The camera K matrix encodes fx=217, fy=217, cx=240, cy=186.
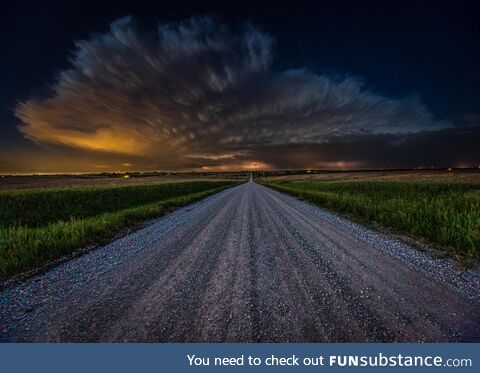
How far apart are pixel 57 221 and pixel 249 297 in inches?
436

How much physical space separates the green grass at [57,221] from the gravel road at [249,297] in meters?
1.13

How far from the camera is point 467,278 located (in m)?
3.96

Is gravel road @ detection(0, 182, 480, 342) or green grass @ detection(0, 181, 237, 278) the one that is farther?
green grass @ detection(0, 181, 237, 278)

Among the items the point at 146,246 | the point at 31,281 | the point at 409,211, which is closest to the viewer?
the point at 31,281

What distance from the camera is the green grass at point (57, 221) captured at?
543 centimetres

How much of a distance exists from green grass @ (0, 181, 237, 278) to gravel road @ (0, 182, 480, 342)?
44.4 inches

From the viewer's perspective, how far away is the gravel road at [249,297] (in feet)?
8.75

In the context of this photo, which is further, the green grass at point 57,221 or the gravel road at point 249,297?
the green grass at point 57,221

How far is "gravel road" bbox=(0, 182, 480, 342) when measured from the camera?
2.67 meters

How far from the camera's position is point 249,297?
11.1ft

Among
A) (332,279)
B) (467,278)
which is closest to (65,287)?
(332,279)

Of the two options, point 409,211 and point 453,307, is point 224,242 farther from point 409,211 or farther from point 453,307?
point 409,211
